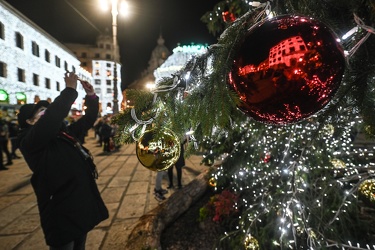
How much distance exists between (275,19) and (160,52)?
5834 centimetres

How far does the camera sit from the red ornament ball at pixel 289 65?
0.73 m

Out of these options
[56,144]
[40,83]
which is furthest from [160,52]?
[56,144]

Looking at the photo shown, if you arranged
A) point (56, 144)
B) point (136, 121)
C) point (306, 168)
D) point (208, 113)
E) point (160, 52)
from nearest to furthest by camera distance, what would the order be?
point (208, 113) < point (136, 121) < point (56, 144) < point (306, 168) < point (160, 52)

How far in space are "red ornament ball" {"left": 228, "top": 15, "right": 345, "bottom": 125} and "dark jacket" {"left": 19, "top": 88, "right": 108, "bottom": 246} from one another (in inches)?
75.7

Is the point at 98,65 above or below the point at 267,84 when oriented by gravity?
above

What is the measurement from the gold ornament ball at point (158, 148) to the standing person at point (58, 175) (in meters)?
1.22

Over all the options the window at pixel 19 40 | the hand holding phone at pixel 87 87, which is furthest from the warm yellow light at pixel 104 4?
the window at pixel 19 40

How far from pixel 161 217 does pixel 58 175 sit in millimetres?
1907

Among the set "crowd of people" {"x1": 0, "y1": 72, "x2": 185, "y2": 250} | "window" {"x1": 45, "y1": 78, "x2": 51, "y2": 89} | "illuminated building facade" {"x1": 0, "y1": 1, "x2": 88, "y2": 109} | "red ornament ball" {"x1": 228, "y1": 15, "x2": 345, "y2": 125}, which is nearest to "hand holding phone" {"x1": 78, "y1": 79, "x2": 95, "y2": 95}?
"crowd of people" {"x1": 0, "y1": 72, "x2": 185, "y2": 250}

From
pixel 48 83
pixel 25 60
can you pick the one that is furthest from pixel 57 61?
pixel 25 60

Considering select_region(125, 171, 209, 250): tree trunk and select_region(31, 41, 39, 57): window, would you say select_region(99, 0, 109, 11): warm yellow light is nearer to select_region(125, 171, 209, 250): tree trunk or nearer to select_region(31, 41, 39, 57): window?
select_region(125, 171, 209, 250): tree trunk

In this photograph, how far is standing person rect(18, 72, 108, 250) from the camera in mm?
2031

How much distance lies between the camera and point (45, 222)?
6.82 feet

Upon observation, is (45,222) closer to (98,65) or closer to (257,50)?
(257,50)
